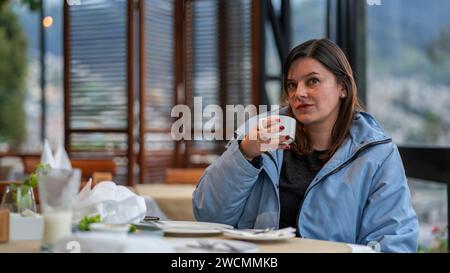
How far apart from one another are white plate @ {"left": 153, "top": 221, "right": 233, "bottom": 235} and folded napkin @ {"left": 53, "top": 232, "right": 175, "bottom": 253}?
0.84 feet

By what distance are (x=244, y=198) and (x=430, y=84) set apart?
1931 mm

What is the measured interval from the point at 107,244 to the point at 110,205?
368 millimetres

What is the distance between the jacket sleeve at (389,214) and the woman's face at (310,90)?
198mm

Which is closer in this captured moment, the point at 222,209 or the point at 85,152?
the point at 222,209

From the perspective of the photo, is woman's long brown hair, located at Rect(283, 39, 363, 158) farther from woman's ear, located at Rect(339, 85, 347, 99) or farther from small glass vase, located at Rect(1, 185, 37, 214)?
small glass vase, located at Rect(1, 185, 37, 214)

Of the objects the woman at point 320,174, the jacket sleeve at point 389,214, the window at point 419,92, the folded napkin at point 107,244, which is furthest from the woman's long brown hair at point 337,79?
the window at point 419,92

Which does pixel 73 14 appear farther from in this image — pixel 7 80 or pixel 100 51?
pixel 7 80

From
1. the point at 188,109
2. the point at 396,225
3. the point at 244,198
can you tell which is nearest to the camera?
the point at 396,225

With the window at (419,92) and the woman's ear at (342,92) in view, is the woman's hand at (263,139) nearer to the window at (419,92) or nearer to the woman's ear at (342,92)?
the woman's ear at (342,92)

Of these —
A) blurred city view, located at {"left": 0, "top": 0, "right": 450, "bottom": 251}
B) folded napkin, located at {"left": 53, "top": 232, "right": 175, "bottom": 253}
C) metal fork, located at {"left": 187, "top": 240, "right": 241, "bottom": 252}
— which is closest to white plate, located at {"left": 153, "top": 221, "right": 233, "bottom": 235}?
metal fork, located at {"left": 187, "top": 240, "right": 241, "bottom": 252}

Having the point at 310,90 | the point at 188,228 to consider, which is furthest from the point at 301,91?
the point at 188,228

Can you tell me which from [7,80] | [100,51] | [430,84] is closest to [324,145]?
[430,84]

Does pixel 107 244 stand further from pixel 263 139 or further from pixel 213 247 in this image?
pixel 263 139

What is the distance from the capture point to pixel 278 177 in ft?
5.76
